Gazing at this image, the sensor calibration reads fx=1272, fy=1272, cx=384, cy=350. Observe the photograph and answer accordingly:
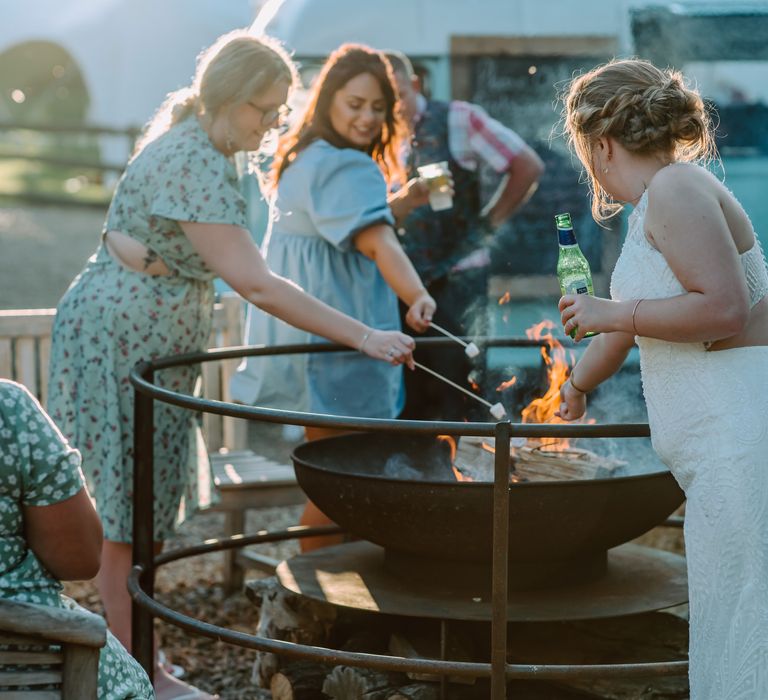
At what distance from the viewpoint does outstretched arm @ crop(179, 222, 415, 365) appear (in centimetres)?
326

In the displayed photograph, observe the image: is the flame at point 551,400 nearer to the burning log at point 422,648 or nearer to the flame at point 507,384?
the flame at point 507,384

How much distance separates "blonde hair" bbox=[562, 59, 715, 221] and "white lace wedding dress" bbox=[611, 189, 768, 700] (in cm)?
13

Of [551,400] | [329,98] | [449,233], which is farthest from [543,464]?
[449,233]

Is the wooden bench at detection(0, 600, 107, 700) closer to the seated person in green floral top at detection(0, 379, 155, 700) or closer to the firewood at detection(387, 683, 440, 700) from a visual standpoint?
the seated person in green floral top at detection(0, 379, 155, 700)

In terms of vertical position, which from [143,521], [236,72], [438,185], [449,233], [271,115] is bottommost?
[143,521]

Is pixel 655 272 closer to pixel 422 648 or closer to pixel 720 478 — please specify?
pixel 720 478

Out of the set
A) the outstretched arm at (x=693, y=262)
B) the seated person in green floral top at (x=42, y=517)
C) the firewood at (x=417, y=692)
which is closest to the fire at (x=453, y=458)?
the firewood at (x=417, y=692)

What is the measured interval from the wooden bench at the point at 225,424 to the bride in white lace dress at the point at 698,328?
7.21 feet

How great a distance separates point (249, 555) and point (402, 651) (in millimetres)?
1469

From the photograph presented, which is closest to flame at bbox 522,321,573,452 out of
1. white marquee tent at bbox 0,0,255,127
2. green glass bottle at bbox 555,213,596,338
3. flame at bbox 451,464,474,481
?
flame at bbox 451,464,474,481

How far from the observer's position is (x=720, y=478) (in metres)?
2.37

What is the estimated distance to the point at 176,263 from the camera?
3.48m

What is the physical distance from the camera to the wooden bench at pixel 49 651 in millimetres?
1920

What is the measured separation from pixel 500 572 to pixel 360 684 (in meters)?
0.83
